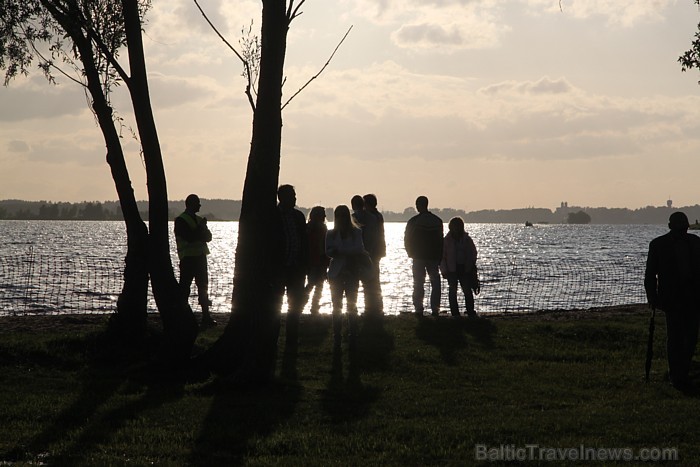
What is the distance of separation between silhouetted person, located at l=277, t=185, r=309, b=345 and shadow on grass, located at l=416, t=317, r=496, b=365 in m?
2.65

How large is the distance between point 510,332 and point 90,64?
29.5ft

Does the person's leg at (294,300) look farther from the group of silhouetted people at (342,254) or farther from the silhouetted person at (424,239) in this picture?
the silhouetted person at (424,239)

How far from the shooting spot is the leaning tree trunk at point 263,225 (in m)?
11.4

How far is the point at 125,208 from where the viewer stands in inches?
604

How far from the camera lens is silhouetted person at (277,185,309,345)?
41.7 ft

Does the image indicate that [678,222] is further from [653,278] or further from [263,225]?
[263,225]

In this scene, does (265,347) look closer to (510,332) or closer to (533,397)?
(533,397)

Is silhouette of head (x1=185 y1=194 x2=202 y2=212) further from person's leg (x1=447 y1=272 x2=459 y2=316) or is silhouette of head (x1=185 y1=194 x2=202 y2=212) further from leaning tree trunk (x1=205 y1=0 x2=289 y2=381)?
person's leg (x1=447 y1=272 x2=459 y2=316)

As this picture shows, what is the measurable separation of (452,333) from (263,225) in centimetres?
566

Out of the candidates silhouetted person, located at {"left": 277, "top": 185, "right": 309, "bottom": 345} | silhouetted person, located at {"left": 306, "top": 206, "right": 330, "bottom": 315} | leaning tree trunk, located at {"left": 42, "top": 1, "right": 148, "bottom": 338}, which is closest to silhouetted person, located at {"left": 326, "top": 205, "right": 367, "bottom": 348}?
silhouetted person, located at {"left": 277, "top": 185, "right": 309, "bottom": 345}

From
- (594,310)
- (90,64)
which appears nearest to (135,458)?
(90,64)

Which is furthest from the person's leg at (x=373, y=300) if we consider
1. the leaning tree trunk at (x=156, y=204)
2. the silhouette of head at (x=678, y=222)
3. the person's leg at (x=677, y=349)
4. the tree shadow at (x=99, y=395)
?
the silhouette of head at (x=678, y=222)

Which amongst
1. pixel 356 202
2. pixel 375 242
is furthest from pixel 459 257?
pixel 356 202

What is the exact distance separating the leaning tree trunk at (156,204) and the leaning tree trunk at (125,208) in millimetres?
1894
